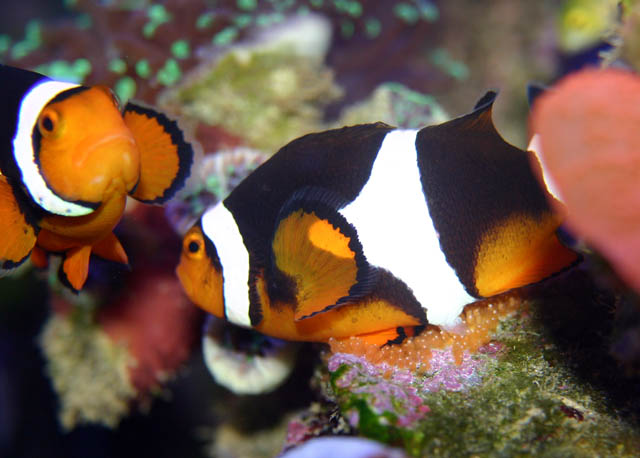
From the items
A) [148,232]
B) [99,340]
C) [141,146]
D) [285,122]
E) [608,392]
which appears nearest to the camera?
[608,392]

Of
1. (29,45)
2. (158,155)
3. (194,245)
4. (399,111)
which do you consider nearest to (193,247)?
(194,245)

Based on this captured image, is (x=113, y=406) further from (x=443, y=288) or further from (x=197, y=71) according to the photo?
(x=443, y=288)

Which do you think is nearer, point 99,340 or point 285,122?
point 99,340

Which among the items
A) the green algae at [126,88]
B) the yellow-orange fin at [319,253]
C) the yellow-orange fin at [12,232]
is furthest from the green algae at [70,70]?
the yellow-orange fin at [319,253]

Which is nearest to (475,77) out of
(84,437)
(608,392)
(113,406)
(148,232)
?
(148,232)

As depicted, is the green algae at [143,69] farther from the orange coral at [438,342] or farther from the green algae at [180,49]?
the orange coral at [438,342]

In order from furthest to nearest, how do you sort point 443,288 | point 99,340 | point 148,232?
point 99,340 < point 148,232 < point 443,288

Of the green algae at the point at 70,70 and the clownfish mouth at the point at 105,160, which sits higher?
the clownfish mouth at the point at 105,160
